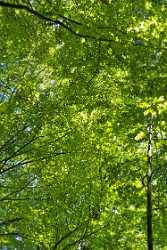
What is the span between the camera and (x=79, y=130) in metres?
15.4

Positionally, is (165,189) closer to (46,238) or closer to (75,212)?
(75,212)

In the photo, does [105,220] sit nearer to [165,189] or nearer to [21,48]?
[165,189]

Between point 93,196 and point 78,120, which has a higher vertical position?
point 78,120

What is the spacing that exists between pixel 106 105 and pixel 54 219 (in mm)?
5257

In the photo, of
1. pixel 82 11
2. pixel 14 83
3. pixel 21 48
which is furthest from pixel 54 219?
pixel 82 11

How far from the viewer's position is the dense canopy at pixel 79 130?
424 inches

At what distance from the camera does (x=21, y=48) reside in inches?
506

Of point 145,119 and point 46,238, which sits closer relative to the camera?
point 145,119

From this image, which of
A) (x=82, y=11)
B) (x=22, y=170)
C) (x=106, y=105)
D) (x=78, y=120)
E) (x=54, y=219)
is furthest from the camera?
(x=22, y=170)

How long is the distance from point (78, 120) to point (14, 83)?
2.66 metres

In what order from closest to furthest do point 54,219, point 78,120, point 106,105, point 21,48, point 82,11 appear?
point 82,11 → point 21,48 → point 106,105 → point 78,120 → point 54,219

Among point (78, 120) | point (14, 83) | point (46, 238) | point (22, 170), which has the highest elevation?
point (14, 83)

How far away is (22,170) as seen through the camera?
18.3 metres

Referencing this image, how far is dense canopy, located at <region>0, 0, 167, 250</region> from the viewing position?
1076 cm
